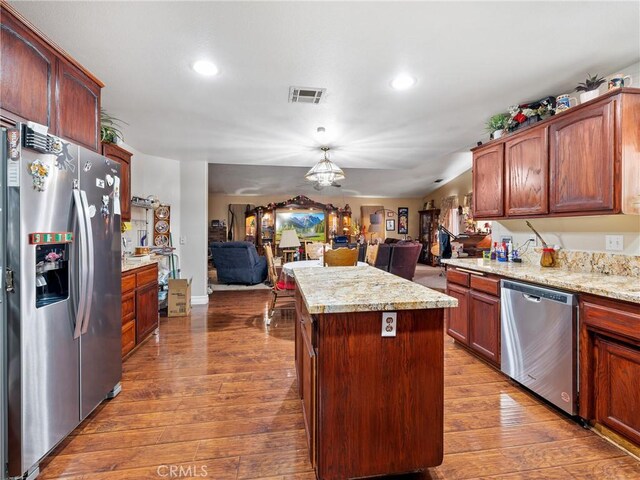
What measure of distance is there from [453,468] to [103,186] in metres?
2.61

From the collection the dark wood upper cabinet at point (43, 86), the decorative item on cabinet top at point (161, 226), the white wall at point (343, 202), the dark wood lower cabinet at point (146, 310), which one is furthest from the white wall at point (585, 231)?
the white wall at point (343, 202)

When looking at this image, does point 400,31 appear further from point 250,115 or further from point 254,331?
point 254,331

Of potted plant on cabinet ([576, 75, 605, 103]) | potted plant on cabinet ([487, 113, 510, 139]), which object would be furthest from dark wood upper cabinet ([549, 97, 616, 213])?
potted plant on cabinet ([487, 113, 510, 139])

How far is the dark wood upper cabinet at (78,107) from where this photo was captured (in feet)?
6.18

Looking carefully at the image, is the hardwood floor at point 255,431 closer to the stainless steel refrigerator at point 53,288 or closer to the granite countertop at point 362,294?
the stainless steel refrigerator at point 53,288

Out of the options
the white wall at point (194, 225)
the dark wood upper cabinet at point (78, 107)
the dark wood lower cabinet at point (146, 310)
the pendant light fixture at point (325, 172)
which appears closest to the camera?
the dark wood upper cabinet at point (78, 107)

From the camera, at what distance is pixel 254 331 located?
3.69 m

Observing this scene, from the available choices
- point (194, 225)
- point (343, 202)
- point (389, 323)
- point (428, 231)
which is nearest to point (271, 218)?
point (343, 202)

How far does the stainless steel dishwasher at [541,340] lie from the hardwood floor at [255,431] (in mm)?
151

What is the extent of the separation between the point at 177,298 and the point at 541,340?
Result: 165 inches

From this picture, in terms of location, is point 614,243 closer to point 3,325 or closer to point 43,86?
point 3,325

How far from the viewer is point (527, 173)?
8.53ft

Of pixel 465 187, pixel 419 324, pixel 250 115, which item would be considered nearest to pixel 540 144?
pixel 419 324

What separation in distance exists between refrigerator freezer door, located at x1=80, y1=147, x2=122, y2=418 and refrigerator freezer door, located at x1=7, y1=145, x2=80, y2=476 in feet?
0.40
